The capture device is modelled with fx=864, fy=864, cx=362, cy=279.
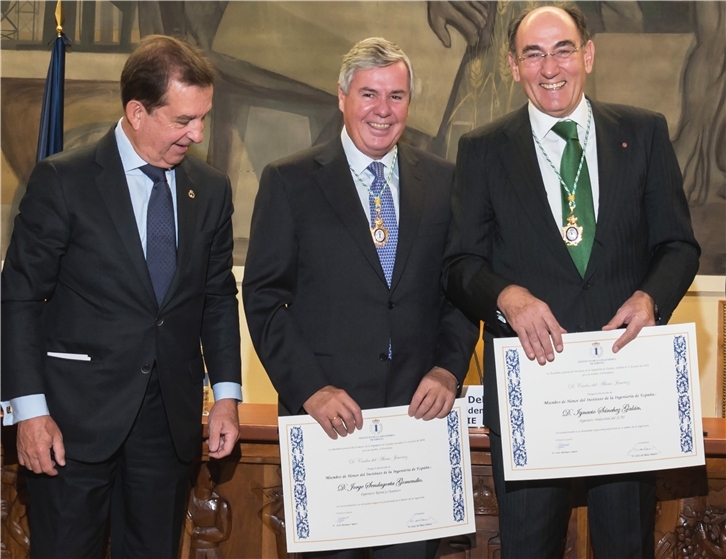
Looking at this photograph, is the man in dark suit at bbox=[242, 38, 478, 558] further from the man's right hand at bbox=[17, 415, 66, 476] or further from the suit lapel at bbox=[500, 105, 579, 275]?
the man's right hand at bbox=[17, 415, 66, 476]

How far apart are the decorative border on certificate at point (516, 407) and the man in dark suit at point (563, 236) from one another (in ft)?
0.17

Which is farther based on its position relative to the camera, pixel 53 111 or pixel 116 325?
pixel 53 111

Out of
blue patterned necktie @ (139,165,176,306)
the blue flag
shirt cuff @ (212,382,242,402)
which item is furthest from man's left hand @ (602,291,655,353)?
the blue flag

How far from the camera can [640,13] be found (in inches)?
188

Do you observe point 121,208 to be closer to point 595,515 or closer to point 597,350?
point 597,350

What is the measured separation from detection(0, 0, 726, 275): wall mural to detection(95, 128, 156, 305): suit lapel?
2.50m

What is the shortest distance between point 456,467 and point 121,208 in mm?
1202

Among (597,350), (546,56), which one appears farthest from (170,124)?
(597,350)

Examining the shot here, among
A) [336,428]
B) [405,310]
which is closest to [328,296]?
[405,310]

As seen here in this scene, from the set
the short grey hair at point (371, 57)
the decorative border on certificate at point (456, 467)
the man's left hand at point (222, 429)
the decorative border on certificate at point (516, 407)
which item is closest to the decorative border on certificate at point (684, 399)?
the decorative border on certificate at point (516, 407)

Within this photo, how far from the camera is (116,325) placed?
7.85 feet

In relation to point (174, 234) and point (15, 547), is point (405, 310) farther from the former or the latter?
point (15, 547)

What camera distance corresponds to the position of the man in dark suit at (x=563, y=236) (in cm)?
229

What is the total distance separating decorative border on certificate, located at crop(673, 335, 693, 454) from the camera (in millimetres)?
2215
